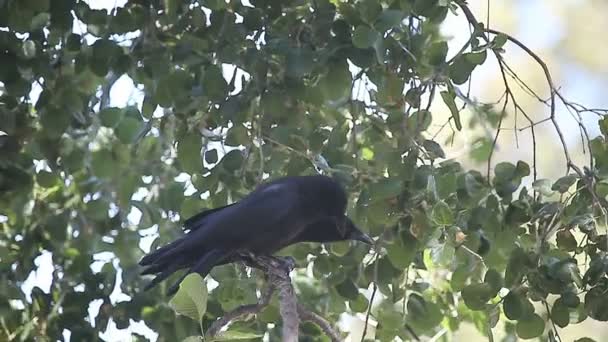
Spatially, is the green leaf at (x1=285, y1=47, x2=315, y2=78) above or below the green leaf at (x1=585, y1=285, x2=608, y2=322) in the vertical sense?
above

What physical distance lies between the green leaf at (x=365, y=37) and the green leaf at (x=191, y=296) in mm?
578

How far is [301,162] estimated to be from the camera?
5.51ft

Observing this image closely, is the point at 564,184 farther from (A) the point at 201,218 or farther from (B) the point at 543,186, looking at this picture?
(A) the point at 201,218

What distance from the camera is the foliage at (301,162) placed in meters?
1.45

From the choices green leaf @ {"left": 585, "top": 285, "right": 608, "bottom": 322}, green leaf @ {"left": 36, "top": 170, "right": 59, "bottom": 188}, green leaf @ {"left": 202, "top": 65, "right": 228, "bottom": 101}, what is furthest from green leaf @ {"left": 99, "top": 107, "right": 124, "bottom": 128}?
green leaf @ {"left": 585, "top": 285, "right": 608, "bottom": 322}

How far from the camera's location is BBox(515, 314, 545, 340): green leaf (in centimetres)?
142

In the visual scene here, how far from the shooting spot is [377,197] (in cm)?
149

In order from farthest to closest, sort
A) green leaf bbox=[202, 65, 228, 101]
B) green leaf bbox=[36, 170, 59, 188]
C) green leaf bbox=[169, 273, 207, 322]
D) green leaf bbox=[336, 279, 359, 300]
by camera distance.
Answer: green leaf bbox=[36, 170, 59, 188] < green leaf bbox=[336, 279, 359, 300] < green leaf bbox=[202, 65, 228, 101] < green leaf bbox=[169, 273, 207, 322]

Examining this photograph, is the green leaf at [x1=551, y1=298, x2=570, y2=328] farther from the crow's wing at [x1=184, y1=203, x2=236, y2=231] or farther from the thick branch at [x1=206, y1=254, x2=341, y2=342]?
the crow's wing at [x1=184, y1=203, x2=236, y2=231]

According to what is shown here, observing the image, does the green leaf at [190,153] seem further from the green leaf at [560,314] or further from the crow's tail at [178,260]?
the green leaf at [560,314]

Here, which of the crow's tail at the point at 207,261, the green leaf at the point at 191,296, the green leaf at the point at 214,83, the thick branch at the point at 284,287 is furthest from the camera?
the green leaf at the point at 214,83

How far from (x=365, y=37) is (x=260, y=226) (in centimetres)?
35

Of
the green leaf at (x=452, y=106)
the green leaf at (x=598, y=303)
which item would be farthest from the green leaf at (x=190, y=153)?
the green leaf at (x=598, y=303)

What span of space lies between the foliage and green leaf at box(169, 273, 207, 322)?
0.34 m
